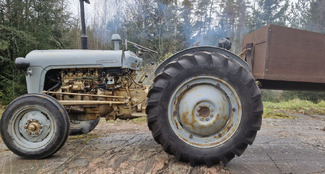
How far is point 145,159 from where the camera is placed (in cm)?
251

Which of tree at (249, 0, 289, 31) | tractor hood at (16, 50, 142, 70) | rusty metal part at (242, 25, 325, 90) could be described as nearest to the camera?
rusty metal part at (242, 25, 325, 90)

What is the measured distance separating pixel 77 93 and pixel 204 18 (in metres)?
10.7

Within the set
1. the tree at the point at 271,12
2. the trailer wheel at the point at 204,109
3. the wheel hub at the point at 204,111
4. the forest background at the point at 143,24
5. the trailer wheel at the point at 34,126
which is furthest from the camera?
the tree at the point at 271,12

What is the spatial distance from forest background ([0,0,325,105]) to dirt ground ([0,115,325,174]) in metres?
5.89

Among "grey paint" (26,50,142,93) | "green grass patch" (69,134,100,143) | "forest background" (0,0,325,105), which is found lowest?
"green grass patch" (69,134,100,143)

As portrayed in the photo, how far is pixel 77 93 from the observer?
3.03m

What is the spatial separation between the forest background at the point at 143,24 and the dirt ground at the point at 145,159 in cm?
589

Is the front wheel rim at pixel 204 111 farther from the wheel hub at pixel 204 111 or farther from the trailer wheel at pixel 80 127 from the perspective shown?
the trailer wheel at pixel 80 127

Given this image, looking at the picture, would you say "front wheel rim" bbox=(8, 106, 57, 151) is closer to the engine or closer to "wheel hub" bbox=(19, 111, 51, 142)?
"wheel hub" bbox=(19, 111, 51, 142)

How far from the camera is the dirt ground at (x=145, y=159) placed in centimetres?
223

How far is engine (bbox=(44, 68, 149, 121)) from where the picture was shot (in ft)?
10.1

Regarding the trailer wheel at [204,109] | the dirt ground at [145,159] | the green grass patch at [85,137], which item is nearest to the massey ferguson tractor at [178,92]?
the trailer wheel at [204,109]

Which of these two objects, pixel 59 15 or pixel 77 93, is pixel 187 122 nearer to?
pixel 77 93

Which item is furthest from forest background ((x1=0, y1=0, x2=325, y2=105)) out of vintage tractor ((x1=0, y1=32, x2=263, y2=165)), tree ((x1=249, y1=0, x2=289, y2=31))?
vintage tractor ((x1=0, y1=32, x2=263, y2=165))
